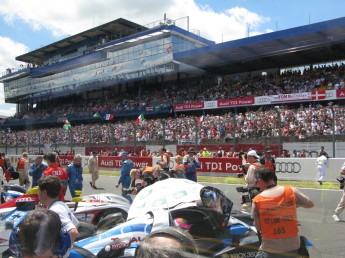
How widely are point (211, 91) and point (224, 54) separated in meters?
3.74

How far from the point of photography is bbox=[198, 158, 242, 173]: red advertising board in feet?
56.1

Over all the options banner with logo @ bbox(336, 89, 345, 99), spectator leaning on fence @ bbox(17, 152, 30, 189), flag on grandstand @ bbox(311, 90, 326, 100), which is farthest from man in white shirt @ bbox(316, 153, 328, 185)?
flag on grandstand @ bbox(311, 90, 326, 100)

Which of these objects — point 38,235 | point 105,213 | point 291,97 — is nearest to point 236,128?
point 291,97

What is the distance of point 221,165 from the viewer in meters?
17.8

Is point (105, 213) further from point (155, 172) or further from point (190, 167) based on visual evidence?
point (190, 167)

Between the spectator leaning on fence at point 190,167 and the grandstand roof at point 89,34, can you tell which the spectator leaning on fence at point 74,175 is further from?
the grandstand roof at point 89,34

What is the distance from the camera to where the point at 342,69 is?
2745 cm

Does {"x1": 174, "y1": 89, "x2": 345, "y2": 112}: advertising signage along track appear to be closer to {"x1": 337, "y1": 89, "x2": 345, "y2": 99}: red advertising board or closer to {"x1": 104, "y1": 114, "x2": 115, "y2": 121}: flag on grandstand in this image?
{"x1": 337, "y1": 89, "x2": 345, "y2": 99}: red advertising board

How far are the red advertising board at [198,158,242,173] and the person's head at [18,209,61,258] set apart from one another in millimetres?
15149

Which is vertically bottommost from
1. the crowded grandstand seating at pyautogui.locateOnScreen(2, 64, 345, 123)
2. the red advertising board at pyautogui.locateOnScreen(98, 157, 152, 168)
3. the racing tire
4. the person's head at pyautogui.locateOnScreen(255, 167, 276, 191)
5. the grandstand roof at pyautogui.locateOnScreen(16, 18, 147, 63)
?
the red advertising board at pyautogui.locateOnScreen(98, 157, 152, 168)

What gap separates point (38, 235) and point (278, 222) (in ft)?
7.47

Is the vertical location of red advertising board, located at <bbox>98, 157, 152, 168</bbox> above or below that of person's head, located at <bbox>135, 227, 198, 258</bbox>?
below

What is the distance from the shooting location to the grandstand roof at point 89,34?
48906 mm

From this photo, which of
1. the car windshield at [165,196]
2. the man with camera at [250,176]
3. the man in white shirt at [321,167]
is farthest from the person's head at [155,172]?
the man in white shirt at [321,167]
